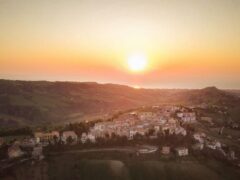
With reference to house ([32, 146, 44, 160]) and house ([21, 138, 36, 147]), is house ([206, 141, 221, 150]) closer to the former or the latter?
house ([32, 146, 44, 160])

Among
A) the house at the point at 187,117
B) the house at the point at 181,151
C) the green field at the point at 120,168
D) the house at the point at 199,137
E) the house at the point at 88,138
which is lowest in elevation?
the green field at the point at 120,168

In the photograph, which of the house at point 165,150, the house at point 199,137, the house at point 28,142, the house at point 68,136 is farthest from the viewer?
the house at point 199,137

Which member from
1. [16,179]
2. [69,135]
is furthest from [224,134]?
[16,179]

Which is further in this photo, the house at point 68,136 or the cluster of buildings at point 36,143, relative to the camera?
the house at point 68,136

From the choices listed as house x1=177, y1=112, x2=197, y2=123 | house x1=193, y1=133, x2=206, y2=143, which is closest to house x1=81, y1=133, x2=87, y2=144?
house x1=193, y1=133, x2=206, y2=143

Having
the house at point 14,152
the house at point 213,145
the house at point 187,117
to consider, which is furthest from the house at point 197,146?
the house at point 14,152

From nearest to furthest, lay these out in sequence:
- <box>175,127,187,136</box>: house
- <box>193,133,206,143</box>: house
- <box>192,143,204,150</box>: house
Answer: <box>192,143,204,150</box>: house
<box>193,133,206,143</box>: house
<box>175,127,187,136</box>: house

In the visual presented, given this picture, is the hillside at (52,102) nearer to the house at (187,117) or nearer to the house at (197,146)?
the house at (187,117)

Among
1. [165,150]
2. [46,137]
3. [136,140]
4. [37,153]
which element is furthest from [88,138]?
[165,150]
